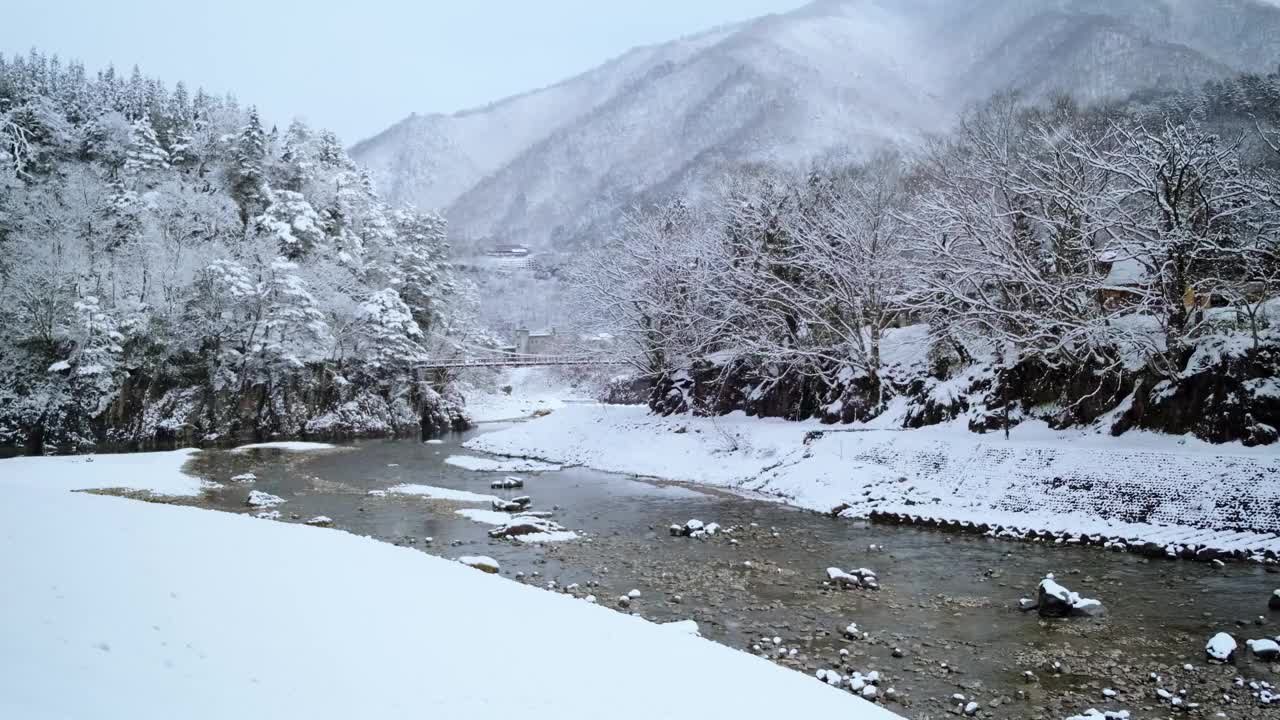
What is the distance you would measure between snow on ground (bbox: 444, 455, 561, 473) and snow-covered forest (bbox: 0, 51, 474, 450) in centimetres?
1602

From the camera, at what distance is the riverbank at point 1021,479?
14.6 metres

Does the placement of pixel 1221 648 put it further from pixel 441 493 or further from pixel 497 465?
pixel 497 465

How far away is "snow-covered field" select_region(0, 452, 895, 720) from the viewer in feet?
13.9

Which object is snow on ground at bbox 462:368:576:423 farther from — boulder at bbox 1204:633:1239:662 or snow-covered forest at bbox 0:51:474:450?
boulder at bbox 1204:633:1239:662

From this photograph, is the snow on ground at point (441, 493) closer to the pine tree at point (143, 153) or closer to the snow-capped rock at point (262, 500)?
the snow-capped rock at point (262, 500)

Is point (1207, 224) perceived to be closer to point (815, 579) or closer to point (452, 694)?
point (815, 579)

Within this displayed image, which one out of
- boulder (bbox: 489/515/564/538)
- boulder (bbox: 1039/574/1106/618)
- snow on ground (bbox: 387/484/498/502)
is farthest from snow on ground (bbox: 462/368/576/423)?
boulder (bbox: 1039/574/1106/618)

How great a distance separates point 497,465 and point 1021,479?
2064 cm

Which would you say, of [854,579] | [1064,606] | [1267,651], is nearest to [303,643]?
[854,579]

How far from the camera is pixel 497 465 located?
3094cm

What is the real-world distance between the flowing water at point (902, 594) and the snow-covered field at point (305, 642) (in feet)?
4.55

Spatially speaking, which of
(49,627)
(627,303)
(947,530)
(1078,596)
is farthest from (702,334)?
(49,627)

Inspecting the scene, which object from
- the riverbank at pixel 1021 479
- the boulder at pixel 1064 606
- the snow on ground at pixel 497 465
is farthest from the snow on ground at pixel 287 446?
the boulder at pixel 1064 606

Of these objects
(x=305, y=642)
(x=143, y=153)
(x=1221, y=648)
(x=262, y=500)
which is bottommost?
(x=262, y=500)
